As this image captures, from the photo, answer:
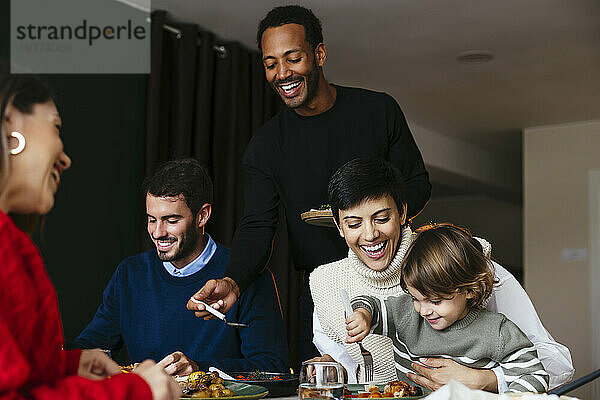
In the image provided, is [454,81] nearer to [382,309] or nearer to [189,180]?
[189,180]

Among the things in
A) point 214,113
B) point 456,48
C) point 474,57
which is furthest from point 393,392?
point 474,57

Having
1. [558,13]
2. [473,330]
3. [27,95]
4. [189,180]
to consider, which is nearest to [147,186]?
[189,180]

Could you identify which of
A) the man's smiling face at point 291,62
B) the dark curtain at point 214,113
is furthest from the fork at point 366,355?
the dark curtain at point 214,113

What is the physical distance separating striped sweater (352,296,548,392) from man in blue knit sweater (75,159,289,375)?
1.39 ft

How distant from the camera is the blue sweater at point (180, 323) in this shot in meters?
1.94

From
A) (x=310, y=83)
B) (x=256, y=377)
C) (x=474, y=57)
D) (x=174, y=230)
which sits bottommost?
(x=256, y=377)

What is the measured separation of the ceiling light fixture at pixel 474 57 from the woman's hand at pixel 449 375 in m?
2.68

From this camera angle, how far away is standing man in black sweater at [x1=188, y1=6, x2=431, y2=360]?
200cm

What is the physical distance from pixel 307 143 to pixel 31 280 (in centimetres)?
135

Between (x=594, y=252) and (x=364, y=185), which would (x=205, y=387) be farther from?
(x=594, y=252)

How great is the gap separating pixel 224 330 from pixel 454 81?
110 inches

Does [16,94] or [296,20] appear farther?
[296,20]

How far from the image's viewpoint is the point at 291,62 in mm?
1996

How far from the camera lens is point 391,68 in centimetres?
404
